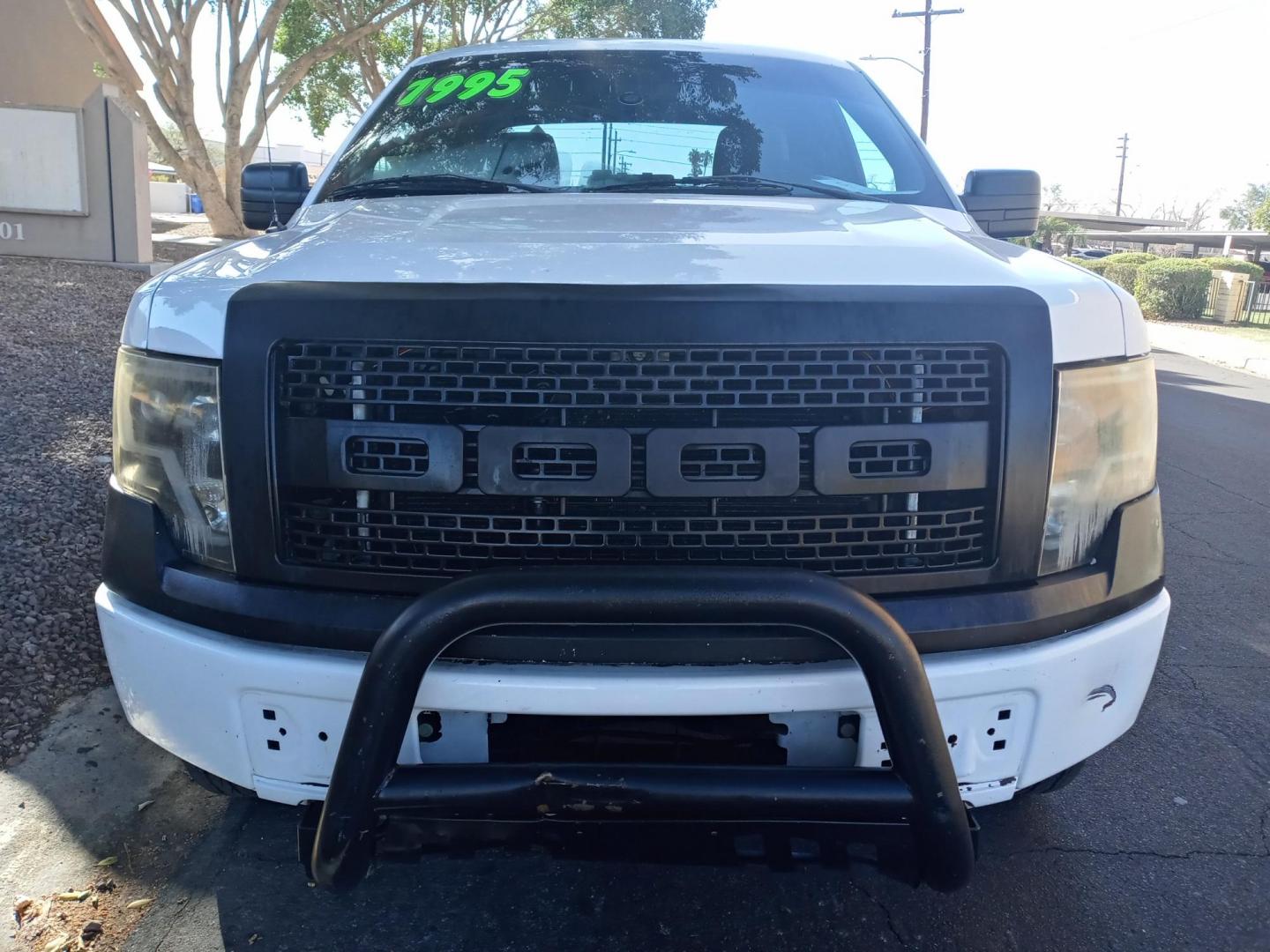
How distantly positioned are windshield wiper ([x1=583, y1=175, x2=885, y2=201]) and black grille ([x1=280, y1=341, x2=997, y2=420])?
129 centimetres

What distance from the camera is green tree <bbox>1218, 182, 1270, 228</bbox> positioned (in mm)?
97100

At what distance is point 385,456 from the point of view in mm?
1723

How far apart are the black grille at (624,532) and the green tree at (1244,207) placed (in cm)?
11153

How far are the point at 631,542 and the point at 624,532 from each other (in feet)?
0.08

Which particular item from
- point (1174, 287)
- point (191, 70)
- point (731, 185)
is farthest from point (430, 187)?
point (1174, 287)

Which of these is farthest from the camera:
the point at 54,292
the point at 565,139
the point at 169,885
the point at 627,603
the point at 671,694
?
the point at 54,292

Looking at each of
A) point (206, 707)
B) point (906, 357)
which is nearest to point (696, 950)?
point (206, 707)

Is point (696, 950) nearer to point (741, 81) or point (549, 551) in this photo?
point (549, 551)

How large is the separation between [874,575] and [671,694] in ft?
1.39

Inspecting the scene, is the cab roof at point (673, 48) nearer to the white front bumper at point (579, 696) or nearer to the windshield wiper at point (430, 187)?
the windshield wiper at point (430, 187)

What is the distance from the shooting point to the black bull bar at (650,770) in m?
1.58

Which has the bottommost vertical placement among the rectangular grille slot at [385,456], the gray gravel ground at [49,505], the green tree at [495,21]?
the gray gravel ground at [49,505]

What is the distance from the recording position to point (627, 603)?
1.58m

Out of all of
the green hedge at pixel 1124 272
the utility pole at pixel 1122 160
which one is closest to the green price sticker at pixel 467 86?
the green hedge at pixel 1124 272
